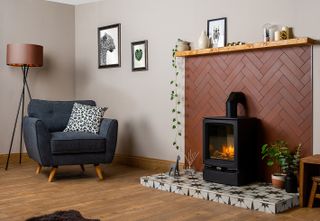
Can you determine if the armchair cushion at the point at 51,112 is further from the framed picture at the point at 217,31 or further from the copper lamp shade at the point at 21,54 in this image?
the framed picture at the point at 217,31

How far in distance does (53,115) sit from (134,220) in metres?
Answer: 2.26

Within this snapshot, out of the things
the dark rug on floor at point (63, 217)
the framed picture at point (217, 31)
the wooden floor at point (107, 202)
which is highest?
the framed picture at point (217, 31)

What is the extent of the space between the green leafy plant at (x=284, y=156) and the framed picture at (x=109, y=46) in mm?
2512

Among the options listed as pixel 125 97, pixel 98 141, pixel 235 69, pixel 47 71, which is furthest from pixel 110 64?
pixel 235 69

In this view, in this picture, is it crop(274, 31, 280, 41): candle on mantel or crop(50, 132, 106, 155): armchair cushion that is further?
crop(50, 132, 106, 155): armchair cushion

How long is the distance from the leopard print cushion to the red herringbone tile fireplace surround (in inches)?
40.4

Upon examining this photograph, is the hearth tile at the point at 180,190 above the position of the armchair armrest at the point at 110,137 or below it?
below

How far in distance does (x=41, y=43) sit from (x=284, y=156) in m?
3.78

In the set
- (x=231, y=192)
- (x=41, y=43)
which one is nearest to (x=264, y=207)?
(x=231, y=192)

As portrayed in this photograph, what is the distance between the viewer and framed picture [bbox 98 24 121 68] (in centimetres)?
533

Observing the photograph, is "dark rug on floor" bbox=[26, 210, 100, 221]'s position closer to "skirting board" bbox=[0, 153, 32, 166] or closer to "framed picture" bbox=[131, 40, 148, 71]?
"framed picture" bbox=[131, 40, 148, 71]

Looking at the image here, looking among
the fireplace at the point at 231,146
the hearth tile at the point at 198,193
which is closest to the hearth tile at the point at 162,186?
the hearth tile at the point at 198,193

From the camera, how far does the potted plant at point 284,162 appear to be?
338cm

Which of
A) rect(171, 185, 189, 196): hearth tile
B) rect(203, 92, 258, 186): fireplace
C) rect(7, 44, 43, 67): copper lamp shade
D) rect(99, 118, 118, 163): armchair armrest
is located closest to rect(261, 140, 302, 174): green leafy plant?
rect(203, 92, 258, 186): fireplace
